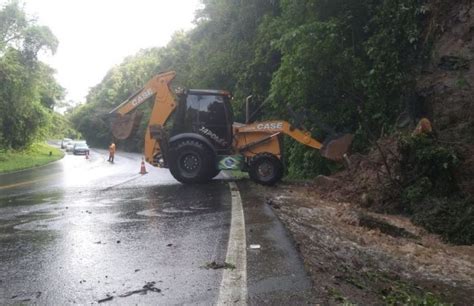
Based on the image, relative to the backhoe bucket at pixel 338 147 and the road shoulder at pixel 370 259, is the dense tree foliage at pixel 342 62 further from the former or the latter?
the road shoulder at pixel 370 259

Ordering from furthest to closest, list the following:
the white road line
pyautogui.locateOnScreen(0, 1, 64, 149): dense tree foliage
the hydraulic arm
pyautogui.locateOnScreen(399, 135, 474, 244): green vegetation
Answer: pyautogui.locateOnScreen(0, 1, 64, 149): dense tree foliage, the hydraulic arm, pyautogui.locateOnScreen(399, 135, 474, 244): green vegetation, the white road line

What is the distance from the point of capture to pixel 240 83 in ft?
82.5

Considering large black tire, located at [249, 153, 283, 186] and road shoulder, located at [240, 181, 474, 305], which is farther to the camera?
large black tire, located at [249, 153, 283, 186]

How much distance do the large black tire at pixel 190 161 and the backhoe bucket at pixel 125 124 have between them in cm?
194

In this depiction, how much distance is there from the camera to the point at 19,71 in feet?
111

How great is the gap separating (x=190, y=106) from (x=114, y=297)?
37.4 ft

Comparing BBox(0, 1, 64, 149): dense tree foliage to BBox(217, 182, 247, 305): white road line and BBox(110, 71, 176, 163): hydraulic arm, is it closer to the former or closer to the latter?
BBox(110, 71, 176, 163): hydraulic arm

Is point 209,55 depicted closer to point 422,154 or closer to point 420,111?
point 420,111

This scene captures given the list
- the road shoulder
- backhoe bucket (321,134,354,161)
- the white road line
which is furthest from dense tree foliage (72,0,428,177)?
the white road line

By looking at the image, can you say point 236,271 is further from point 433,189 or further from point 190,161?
point 190,161

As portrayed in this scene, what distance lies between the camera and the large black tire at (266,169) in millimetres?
14570

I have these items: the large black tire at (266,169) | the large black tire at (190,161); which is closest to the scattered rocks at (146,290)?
the large black tire at (266,169)

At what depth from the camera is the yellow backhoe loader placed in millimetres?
14766

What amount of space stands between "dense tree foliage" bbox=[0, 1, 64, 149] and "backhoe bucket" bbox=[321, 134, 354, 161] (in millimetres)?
24743
